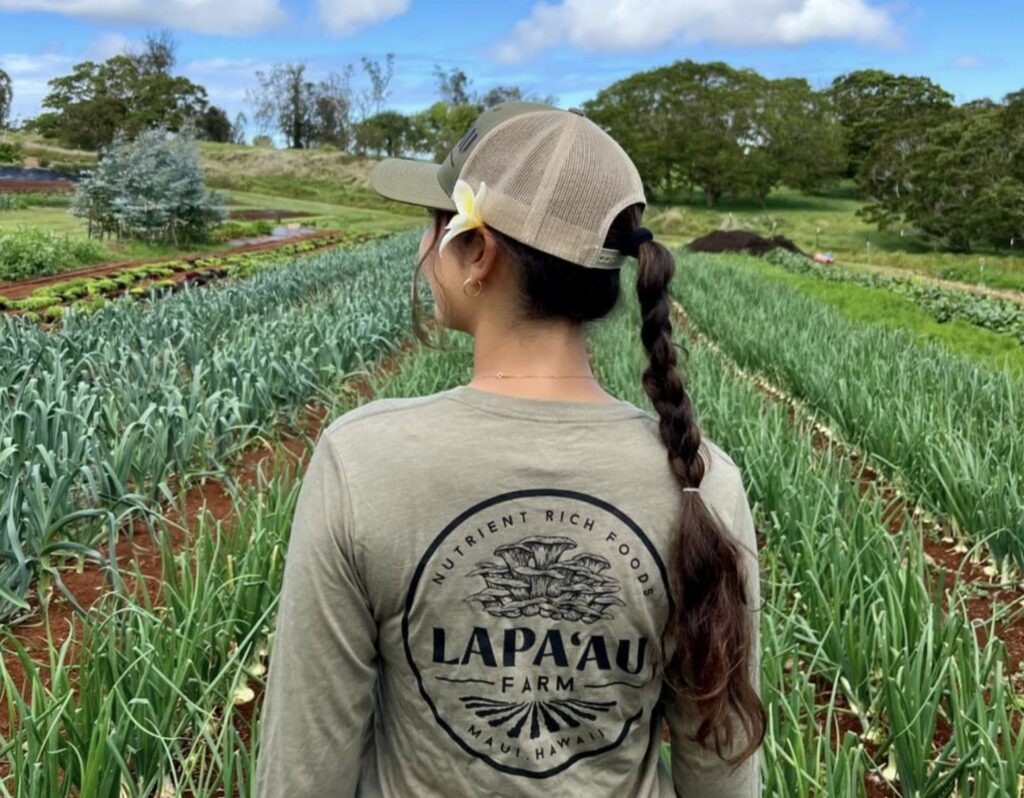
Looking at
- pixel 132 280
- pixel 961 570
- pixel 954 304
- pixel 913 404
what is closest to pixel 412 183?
pixel 961 570

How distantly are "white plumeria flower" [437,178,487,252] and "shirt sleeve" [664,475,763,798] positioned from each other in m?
0.44

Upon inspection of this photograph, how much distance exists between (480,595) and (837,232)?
4140cm

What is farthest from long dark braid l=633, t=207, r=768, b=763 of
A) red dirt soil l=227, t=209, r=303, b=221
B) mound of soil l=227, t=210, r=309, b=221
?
mound of soil l=227, t=210, r=309, b=221

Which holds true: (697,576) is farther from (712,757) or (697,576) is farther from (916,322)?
(916,322)

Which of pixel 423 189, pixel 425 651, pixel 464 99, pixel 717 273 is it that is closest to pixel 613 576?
pixel 425 651

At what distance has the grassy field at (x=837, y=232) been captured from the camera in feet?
82.3

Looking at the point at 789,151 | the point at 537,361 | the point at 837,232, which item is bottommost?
the point at 537,361

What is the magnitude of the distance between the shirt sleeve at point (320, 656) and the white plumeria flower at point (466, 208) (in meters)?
0.26

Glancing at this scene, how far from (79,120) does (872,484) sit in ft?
171

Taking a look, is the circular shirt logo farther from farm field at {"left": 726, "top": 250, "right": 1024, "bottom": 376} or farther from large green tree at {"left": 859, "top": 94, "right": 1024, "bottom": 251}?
large green tree at {"left": 859, "top": 94, "right": 1024, "bottom": 251}

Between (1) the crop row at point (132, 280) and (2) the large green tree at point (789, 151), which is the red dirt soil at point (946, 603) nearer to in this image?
(1) the crop row at point (132, 280)

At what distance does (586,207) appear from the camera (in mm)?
931

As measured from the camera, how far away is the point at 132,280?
13.0 meters

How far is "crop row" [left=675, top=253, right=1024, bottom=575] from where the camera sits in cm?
308
